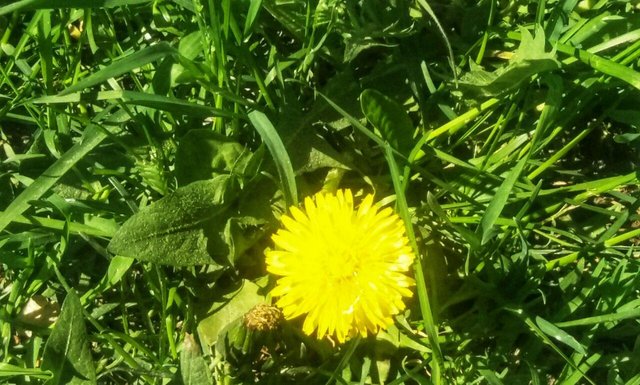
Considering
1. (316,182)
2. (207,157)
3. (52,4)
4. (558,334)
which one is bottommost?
(558,334)

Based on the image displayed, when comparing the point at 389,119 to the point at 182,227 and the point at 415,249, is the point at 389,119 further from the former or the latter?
the point at 182,227

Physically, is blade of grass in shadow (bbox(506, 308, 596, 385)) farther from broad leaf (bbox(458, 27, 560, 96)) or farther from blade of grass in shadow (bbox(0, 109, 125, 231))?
blade of grass in shadow (bbox(0, 109, 125, 231))

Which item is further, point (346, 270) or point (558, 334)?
point (558, 334)

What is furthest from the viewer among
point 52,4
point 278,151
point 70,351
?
point 70,351

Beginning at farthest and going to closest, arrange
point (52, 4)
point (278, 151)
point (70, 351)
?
point (70, 351) → point (278, 151) → point (52, 4)

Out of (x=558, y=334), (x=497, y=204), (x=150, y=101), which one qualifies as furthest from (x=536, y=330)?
(x=150, y=101)
